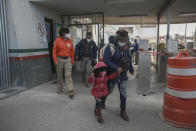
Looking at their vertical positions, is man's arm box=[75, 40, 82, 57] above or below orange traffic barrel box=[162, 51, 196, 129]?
above

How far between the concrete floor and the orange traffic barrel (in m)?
0.24

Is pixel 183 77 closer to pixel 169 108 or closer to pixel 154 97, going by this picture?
pixel 169 108

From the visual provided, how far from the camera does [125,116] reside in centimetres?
307

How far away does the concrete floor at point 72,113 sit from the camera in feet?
9.29

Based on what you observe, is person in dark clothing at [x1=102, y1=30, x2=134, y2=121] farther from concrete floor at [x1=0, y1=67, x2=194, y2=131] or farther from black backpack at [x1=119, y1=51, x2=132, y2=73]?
concrete floor at [x1=0, y1=67, x2=194, y2=131]

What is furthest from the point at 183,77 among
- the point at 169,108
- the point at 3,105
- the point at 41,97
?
the point at 3,105

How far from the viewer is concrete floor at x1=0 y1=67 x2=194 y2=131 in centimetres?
283

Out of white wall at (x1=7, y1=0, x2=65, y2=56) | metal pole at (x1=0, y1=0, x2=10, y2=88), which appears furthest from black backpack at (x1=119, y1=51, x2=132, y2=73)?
metal pole at (x1=0, y1=0, x2=10, y2=88)

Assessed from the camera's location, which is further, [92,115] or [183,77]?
[92,115]

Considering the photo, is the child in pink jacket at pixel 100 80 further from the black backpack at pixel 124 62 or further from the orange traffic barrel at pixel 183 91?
the orange traffic barrel at pixel 183 91

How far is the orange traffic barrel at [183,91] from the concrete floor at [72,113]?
24cm

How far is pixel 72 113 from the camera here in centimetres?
339

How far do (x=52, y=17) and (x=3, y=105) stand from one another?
4048mm

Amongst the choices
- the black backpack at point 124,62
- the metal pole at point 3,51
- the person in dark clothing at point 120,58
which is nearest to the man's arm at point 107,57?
the person in dark clothing at point 120,58
